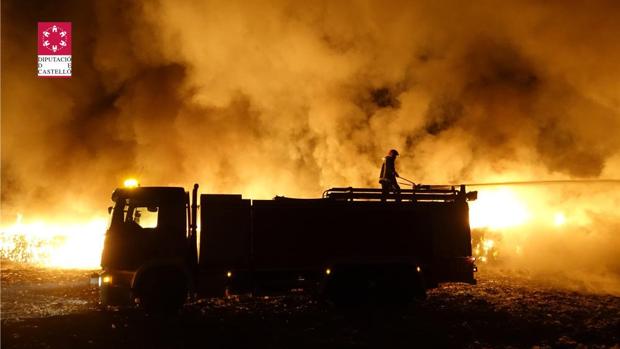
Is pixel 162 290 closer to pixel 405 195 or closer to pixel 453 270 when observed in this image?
pixel 405 195

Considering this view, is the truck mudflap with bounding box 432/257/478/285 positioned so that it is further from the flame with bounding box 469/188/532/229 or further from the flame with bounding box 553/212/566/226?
the flame with bounding box 553/212/566/226

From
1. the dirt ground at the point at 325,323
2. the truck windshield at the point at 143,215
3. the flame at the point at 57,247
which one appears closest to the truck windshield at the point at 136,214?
the truck windshield at the point at 143,215

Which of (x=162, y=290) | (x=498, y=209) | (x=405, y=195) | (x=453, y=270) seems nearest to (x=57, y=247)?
(x=162, y=290)

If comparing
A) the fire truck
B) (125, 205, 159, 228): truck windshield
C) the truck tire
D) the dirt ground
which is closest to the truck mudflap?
the fire truck

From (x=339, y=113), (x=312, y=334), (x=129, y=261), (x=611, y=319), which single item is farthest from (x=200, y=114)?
(x=611, y=319)

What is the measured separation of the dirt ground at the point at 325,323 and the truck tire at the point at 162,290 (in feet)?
0.79

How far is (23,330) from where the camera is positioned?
7539 millimetres

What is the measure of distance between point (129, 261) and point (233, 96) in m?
16.8

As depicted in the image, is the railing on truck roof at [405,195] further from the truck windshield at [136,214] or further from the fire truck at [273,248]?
the truck windshield at [136,214]

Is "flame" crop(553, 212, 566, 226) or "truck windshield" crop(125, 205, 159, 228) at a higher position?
"truck windshield" crop(125, 205, 159, 228)

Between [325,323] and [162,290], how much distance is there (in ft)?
10.5

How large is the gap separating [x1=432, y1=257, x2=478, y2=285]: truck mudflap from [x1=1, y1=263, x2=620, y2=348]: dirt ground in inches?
22.3

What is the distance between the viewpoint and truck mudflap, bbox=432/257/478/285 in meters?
9.34

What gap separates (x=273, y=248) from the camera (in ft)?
28.4
